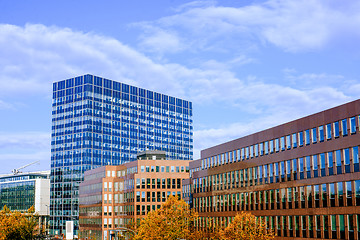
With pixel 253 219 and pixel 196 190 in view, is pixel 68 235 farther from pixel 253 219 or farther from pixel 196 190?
pixel 253 219

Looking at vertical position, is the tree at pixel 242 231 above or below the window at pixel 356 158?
below

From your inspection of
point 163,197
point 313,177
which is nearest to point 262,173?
point 313,177

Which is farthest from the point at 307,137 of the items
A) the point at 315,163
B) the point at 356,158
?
the point at 356,158

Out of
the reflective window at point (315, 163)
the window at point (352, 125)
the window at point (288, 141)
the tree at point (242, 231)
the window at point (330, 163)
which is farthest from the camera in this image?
the window at point (288, 141)

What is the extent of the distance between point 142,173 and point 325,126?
3283 inches

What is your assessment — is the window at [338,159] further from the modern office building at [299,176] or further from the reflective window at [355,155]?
the reflective window at [355,155]

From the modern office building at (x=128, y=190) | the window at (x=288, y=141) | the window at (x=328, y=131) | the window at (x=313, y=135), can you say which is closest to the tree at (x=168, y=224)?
the window at (x=288, y=141)

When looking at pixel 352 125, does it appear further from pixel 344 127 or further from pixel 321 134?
pixel 321 134

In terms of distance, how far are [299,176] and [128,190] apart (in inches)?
3201

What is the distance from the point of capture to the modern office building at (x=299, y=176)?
212 feet

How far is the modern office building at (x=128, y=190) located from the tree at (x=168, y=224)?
157 feet

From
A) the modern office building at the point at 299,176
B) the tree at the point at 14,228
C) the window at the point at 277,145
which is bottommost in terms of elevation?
the tree at the point at 14,228

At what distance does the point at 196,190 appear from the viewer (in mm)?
116375

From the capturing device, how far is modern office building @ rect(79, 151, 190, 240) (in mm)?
146125
